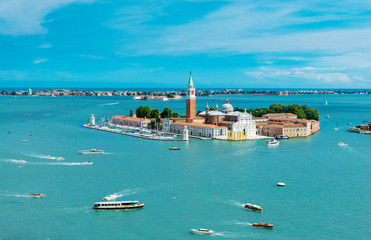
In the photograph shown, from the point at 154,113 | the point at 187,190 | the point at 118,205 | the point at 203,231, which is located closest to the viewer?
the point at 203,231

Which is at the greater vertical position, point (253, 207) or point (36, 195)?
point (36, 195)

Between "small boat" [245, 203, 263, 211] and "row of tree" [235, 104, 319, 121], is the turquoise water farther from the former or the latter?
"row of tree" [235, 104, 319, 121]

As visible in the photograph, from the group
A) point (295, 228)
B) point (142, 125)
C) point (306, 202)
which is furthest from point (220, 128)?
point (295, 228)

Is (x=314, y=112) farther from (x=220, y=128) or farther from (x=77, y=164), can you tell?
(x=77, y=164)

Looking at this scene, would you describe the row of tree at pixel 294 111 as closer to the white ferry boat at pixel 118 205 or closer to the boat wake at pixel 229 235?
the white ferry boat at pixel 118 205

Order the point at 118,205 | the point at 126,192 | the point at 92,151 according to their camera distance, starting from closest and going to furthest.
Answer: the point at 118,205 < the point at 126,192 < the point at 92,151

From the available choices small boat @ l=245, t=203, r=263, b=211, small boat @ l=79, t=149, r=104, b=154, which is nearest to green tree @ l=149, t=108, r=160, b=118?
small boat @ l=79, t=149, r=104, b=154

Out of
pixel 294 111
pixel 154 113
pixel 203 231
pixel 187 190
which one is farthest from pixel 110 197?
pixel 294 111

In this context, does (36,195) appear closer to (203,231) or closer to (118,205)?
(118,205)

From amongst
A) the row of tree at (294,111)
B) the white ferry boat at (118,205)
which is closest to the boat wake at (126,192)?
the white ferry boat at (118,205)
